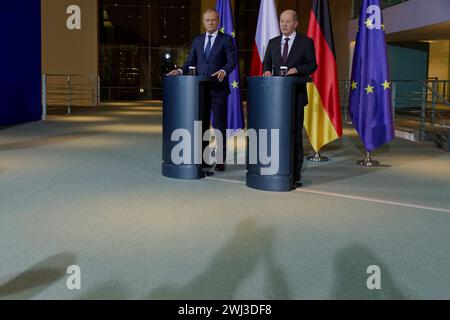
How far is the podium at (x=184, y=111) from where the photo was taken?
549cm

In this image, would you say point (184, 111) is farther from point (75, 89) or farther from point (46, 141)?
point (75, 89)

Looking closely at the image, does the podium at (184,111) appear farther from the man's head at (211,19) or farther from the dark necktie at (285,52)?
the dark necktie at (285,52)

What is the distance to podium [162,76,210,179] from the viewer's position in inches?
216

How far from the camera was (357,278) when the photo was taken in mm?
2826

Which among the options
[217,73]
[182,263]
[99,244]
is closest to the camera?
[182,263]

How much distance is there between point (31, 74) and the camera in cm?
1233

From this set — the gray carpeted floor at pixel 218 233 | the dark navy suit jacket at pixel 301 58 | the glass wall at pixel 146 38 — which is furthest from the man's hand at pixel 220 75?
the glass wall at pixel 146 38

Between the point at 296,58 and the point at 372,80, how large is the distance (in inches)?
69.6

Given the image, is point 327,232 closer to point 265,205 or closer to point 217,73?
point 265,205

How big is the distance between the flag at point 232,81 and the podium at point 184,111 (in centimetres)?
287

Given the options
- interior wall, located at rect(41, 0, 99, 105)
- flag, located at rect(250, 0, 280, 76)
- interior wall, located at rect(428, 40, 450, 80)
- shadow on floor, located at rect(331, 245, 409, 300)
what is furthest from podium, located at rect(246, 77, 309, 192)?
interior wall, located at rect(428, 40, 450, 80)

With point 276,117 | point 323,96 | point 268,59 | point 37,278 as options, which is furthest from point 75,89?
point 37,278

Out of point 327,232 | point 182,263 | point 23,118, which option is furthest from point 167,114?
point 23,118
